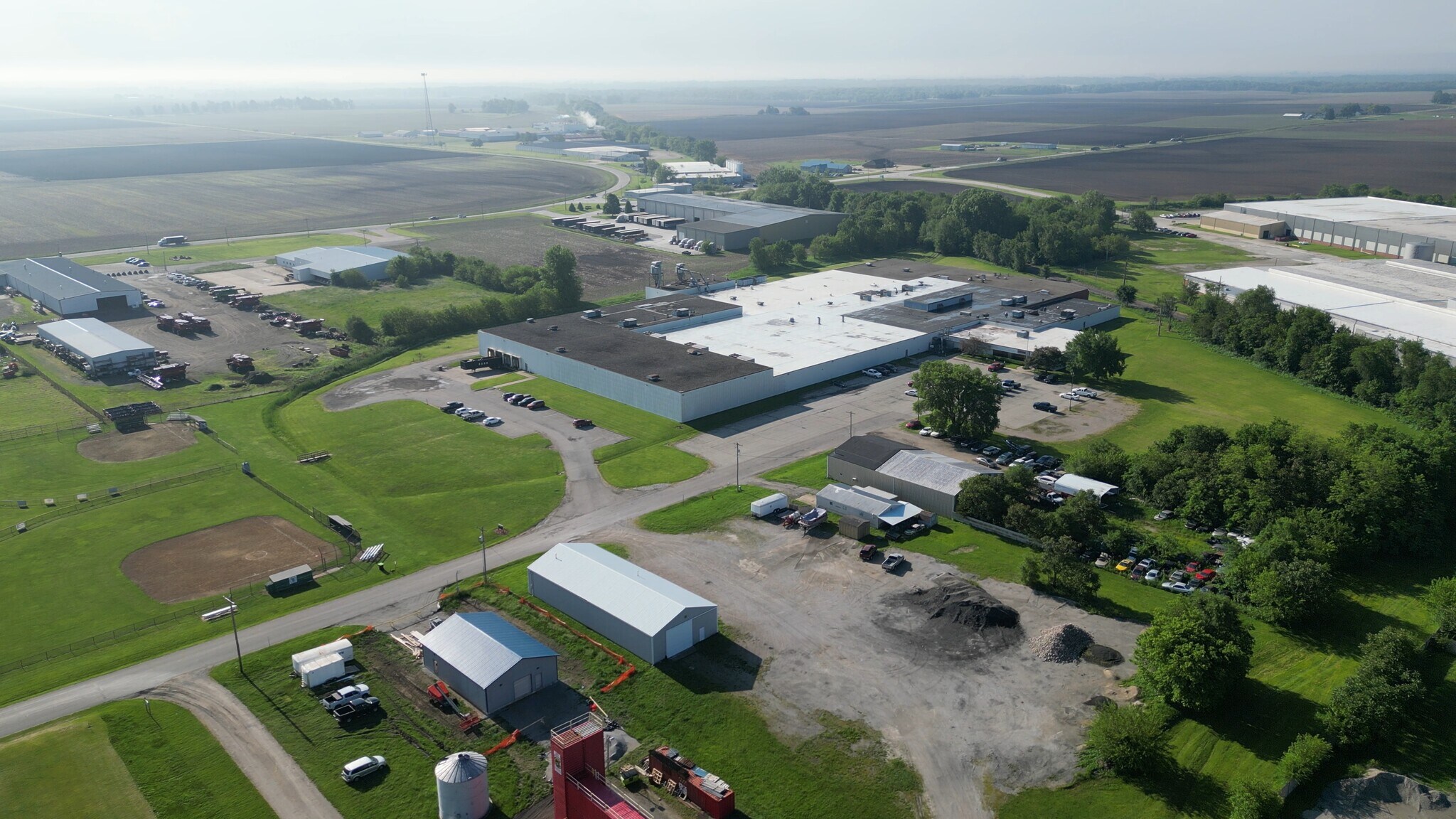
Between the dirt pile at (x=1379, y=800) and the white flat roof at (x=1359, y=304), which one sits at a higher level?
the white flat roof at (x=1359, y=304)

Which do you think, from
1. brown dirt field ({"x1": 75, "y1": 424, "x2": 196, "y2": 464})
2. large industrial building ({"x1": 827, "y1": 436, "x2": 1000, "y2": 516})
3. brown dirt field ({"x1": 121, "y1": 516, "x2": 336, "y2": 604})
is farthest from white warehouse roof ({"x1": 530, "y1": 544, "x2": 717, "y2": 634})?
brown dirt field ({"x1": 75, "y1": 424, "x2": 196, "y2": 464})

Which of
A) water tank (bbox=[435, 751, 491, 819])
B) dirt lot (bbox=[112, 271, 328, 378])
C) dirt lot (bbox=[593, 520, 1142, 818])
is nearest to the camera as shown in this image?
water tank (bbox=[435, 751, 491, 819])

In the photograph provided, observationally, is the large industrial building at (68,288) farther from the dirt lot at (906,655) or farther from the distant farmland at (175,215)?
the dirt lot at (906,655)

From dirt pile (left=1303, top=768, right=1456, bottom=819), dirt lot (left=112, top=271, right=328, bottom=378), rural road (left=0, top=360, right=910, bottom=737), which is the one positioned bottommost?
dirt pile (left=1303, top=768, right=1456, bottom=819)

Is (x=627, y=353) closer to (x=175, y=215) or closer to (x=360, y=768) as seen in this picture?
(x=360, y=768)

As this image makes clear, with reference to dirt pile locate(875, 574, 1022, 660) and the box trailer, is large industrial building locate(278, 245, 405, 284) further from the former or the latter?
dirt pile locate(875, 574, 1022, 660)

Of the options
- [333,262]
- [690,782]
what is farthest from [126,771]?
[333,262]

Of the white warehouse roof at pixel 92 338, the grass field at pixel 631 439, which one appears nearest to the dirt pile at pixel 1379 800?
the grass field at pixel 631 439

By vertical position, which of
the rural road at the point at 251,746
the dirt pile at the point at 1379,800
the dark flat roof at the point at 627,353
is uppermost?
the dark flat roof at the point at 627,353
